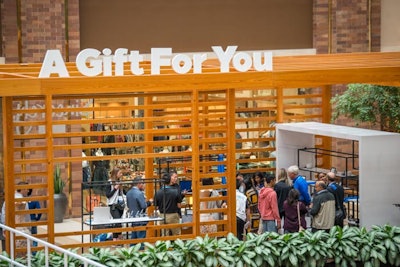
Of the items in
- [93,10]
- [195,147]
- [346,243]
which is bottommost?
[346,243]

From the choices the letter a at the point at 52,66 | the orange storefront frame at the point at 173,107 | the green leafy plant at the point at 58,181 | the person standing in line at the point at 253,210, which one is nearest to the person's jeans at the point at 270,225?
the orange storefront frame at the point at 173,107

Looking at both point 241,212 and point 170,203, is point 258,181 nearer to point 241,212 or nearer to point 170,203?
point 241,212

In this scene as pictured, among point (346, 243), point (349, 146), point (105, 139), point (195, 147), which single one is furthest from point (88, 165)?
point (346, 243)

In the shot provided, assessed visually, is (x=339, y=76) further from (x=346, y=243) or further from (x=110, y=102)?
(x=110, y=102)

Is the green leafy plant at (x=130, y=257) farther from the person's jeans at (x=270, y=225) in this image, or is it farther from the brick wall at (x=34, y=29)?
the brick wall at (x=34, y=29)

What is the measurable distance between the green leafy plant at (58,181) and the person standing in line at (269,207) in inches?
259

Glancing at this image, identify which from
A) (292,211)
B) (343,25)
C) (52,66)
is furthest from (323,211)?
(343,25)

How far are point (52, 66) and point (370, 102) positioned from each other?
8.76m

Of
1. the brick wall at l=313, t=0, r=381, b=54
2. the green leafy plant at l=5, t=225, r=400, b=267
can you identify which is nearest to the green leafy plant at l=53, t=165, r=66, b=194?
the brick wall at l=313, t=0, r=381, b=54

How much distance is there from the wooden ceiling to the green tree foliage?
320 centimetres

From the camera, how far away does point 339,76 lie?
18.1 meters

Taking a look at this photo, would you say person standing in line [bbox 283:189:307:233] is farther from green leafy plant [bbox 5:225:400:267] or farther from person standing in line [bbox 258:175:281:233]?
green leafy plant [bbox 5:225:400:267]

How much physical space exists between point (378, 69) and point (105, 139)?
7.82 metres

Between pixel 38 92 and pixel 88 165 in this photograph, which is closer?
pixel 38 92
